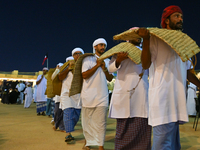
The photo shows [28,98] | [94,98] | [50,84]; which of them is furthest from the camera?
[28,98]

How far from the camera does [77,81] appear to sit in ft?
14.4

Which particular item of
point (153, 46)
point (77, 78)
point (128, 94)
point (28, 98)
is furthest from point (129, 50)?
point (28, 98)

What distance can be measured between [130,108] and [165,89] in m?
1.20

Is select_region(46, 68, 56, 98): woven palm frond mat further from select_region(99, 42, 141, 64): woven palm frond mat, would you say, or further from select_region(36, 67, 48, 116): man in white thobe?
select_region(36, 67, 48, 116): man in white thobe

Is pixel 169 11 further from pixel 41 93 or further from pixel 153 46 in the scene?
pixel 41 93

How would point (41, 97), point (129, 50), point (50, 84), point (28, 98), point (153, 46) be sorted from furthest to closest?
point (28, 98), point (41, 97), point (50, 84), point (129, 50), point (153, 46)

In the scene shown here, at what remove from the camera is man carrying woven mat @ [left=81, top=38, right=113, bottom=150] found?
4023 millimetres

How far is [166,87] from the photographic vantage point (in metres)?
2.19

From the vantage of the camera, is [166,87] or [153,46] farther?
[153,46]

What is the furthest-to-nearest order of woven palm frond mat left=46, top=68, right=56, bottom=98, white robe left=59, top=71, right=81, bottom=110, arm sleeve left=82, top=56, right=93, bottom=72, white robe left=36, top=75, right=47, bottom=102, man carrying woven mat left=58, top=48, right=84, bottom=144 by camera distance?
white robe left=36, top=75, right=47, bottom=102 → woven palm frond mat left=46, top=68, right=56, bottom=98 → white robe left=59, top=71, right=81, bottom=110 → man carrying woven mat left=58, top=48, right=84, bottom=144 → arm sleeve left=82, top=56, right=93, bottom=72

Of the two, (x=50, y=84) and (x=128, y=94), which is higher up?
(x=50, y=84)

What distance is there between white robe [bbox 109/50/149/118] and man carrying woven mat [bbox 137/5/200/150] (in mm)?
980

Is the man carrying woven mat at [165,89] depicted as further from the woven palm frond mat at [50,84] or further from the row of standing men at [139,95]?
the woven palm frond mat at [50,84]

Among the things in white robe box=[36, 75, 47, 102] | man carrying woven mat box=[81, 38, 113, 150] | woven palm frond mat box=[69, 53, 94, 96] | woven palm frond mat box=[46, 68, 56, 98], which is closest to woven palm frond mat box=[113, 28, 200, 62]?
man carrying woven mat box=[81, 38, 113, 150]
